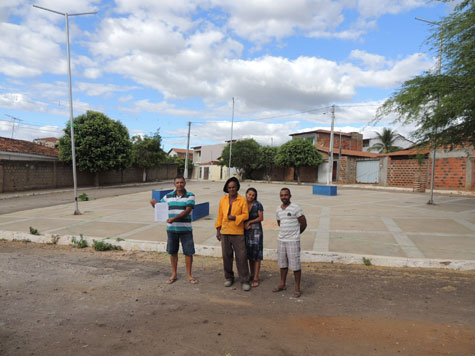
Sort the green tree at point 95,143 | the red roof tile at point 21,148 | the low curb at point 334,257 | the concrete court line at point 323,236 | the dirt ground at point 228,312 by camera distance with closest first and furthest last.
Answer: the dirt ground at point 228,312 < the low curb at point 334,257 < the concrete court line at point 323,236 < the green tree at point 95,143 < the red roof tile at point 21,148

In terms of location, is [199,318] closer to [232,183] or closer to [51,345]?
[51,345]

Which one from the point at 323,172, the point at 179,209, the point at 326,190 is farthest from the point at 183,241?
the point at 323,172

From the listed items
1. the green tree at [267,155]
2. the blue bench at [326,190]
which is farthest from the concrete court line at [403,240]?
the green tree at [267,155]

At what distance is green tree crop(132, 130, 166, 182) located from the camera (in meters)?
34.3

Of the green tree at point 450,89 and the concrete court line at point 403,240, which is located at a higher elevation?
the green tree at point 450,89

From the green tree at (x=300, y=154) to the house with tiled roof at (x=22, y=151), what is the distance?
2130 cm

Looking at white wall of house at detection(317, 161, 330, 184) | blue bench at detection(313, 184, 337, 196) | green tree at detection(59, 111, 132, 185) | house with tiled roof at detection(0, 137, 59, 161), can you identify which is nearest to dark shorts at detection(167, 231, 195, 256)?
blue bench at detection(313, 184, 337, 196)

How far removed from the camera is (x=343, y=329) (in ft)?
11.0

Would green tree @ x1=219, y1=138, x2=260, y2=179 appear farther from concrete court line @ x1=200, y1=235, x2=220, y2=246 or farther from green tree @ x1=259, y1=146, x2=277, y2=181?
concrete court line @ x1=200, y1=235, x2=220, y2=246

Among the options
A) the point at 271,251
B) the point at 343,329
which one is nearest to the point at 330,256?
the point at 271,251

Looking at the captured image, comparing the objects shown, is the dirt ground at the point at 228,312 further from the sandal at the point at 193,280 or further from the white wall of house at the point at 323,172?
the white wall of house at the point at 323,172

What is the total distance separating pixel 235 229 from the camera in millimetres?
4598

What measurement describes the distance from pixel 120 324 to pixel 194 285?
1420mm

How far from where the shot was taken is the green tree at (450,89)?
24.7 ft
